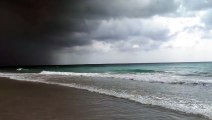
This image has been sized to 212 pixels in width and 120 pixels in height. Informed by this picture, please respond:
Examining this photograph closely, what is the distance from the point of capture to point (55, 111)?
8.28m

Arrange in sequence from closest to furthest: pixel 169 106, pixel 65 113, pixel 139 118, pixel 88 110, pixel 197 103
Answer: pixel 139 118 → pixel 65 113 → pixel 88 110 → pixel 169 106 → pixel 197 103

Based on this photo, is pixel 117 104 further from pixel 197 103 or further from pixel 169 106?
pixel 197 103

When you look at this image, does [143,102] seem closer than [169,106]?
No

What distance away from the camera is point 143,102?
10.2 m

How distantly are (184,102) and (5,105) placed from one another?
291 inches

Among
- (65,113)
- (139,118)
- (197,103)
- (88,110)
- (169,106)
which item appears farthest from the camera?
(197,103)

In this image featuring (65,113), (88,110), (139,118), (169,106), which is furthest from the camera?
(169,106)

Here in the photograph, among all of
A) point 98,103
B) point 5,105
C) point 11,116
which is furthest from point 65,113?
point 5,105

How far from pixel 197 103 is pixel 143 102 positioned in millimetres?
2237

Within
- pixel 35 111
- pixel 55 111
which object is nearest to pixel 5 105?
pixel 35 111

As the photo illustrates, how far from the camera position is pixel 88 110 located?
27.9ft

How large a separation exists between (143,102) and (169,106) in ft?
4.05

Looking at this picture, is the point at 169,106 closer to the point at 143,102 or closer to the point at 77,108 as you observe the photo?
the point at 143,102

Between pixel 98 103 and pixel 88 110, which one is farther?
pixel 98 103
